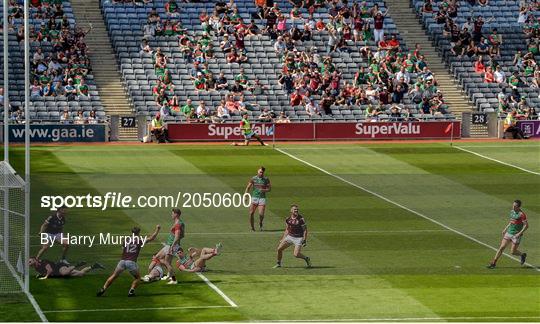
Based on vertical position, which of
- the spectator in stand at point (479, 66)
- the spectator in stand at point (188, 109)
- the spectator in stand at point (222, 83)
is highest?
the spectator in stand at point (479, 66)

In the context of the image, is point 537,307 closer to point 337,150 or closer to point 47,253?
point 47,253

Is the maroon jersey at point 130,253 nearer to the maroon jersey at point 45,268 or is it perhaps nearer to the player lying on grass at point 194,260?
the player lying on grass at point 194,260

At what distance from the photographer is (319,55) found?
73.9 m

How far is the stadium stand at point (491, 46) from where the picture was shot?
242 feet

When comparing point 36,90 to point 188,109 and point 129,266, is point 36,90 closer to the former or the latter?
point 188,109

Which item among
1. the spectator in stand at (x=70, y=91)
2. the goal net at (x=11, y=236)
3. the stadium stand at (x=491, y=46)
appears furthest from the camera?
the stadium stand at (x=491, y=46)

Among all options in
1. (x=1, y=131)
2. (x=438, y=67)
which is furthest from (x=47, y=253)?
(x=438, y=67)

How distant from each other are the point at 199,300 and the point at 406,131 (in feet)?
122

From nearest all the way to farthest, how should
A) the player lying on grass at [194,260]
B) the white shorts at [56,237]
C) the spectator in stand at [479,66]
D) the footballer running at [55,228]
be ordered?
the player lying on grass at [194,260], the footballer running at [55,228], the white shorts at [56,237], the spectator in stand at [479,66]

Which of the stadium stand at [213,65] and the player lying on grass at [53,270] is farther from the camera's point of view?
the stadium stand at [213,65]

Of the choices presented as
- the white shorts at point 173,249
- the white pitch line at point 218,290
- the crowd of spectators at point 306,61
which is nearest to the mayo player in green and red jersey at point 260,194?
the white pitch line at point 218,290

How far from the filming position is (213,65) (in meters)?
71.6

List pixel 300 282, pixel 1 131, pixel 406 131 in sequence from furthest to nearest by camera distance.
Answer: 1. pixel 406 131
2. pixel 1 131
3. pixel 300 282

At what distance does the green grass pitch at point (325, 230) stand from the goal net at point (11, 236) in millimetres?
630
